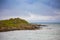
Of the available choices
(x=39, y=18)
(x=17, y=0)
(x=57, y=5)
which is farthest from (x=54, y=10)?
(x=17, y=0)

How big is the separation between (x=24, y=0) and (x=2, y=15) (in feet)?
1.92

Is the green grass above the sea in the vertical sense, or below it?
above

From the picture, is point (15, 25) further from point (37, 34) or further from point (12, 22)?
point (37, 34)

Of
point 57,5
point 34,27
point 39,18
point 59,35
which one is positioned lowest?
point 59,35

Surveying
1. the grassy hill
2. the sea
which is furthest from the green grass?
the sea

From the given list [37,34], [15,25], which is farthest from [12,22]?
[37,34]

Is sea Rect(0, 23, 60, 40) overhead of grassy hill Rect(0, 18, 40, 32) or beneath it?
beneath

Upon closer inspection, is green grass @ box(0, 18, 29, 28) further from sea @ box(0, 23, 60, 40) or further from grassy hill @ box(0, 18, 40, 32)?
sea @ box(0, 23, 60, 40)

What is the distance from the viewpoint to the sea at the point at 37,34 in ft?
8.77

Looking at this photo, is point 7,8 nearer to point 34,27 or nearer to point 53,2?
point 34,27

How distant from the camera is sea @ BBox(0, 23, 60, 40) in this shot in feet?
8.77

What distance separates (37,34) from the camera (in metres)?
2.70

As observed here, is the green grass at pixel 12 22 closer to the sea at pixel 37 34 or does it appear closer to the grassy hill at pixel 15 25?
the grassy hill at pixel 15 25

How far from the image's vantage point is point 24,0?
2803 mm
